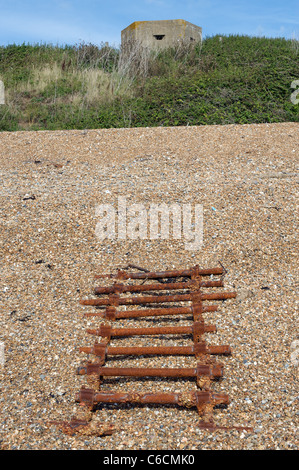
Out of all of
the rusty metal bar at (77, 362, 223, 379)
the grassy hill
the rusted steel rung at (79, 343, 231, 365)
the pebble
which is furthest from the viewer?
the grassy hill

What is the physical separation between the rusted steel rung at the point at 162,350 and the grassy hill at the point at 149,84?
17.6ft

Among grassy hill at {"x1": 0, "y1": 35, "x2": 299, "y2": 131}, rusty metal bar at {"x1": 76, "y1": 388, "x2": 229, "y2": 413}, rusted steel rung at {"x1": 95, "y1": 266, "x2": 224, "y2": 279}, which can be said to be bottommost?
rusty metal bar at {"x1": 76, "y1": 388, "x2": 229, "y2": 413}

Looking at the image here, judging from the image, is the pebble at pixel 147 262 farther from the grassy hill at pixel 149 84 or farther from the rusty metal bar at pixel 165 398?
the grassy hill at pixel 149 84

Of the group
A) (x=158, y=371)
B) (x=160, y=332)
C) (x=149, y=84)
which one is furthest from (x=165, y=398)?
(x=149, y=84)

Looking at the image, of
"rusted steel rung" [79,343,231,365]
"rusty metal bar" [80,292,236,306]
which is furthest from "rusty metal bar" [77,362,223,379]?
"rusty metal bar" [80,292,236,306]

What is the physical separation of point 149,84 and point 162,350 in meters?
7.45

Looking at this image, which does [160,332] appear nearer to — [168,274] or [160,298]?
[160,298]

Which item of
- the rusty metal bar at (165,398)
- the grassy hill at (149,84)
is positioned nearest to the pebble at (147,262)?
the rusty metal bar at (165,398)

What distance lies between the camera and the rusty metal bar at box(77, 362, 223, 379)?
238 cm

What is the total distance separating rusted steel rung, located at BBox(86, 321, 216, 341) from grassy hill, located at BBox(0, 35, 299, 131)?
16.9ft

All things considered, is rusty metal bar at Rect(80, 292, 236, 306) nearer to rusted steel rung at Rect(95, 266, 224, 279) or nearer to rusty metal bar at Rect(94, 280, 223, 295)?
rusty metal bar at Rect(94, 280, 223, 295)

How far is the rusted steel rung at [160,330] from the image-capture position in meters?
2.75

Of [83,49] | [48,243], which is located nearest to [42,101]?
[83,49]
